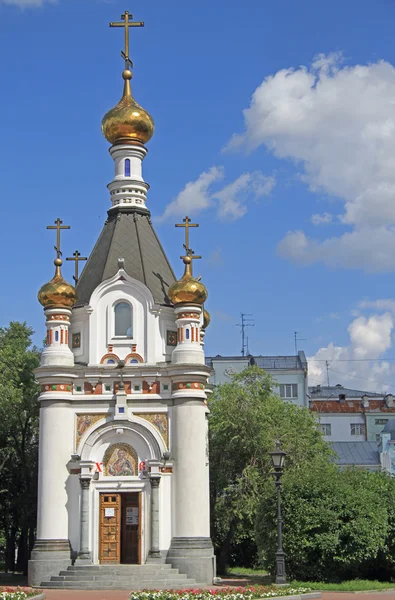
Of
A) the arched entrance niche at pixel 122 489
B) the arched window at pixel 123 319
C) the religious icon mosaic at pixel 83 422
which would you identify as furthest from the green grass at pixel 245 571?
the arched window at pixel 123 319

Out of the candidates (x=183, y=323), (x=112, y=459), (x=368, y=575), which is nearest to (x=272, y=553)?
(x=368, y=575)

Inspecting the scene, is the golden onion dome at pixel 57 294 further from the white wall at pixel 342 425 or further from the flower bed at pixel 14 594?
the white wall at pixel 342 425

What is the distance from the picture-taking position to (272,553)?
23266 millimetres

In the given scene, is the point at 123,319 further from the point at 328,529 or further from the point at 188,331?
the point at 328,529

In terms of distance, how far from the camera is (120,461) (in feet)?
79.7

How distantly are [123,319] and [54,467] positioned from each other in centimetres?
427

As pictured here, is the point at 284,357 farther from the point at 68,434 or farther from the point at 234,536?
the point at 68,434

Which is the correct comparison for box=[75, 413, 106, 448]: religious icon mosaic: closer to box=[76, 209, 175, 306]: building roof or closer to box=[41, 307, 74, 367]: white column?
box=[41, 307, 74, 367]: white column

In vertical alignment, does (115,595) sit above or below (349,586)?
below

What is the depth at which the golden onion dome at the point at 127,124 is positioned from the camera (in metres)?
27.7

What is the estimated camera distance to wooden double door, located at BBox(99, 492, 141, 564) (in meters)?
23.8

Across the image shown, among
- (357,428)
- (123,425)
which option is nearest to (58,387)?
(123,425)

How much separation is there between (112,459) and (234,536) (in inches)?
264

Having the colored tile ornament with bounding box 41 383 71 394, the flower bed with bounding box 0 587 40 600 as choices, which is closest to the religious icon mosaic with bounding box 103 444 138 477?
the colored tile ornament with bounding box 41 383 71 394
